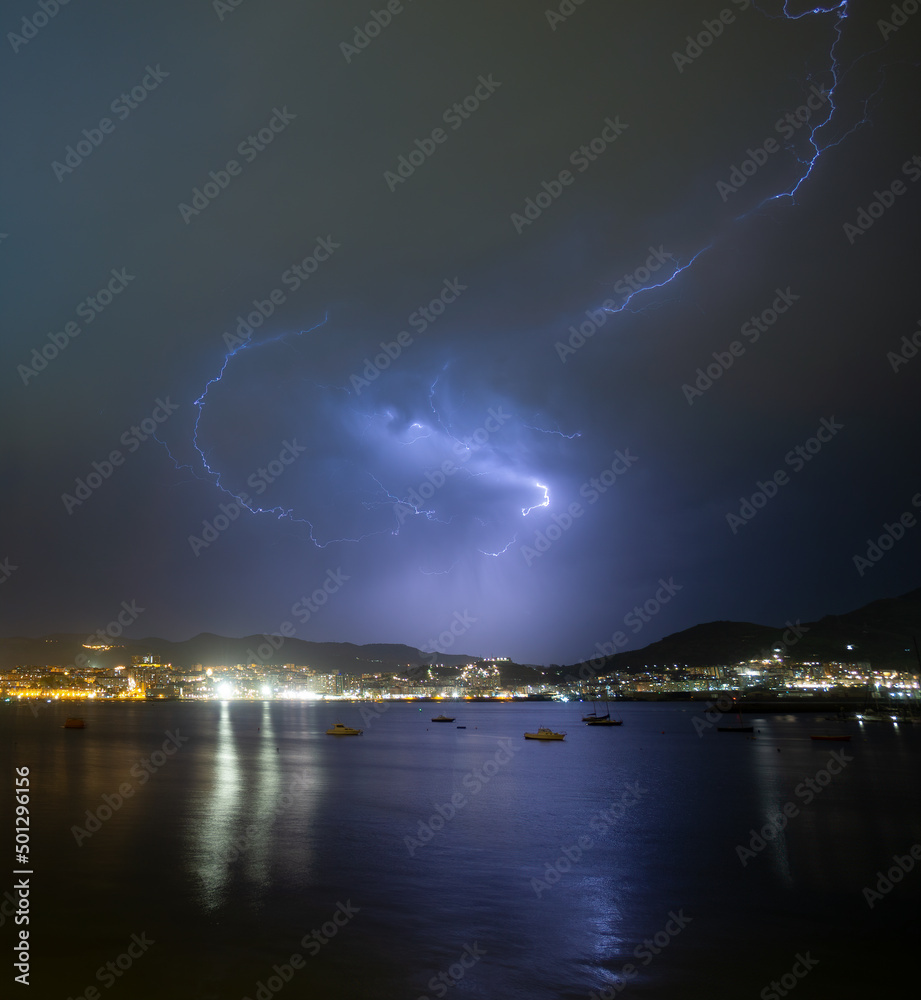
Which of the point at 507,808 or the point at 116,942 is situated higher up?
the point at 116,942

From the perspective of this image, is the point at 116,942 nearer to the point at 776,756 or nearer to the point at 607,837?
the point at 607,837

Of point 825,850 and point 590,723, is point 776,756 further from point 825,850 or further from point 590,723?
point 590,723

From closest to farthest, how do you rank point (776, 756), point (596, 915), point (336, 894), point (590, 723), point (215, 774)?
point (596, 915), point (336, 894), point (215, 774), point (776, 756), point (590, 723)

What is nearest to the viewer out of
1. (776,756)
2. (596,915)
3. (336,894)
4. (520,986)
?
(520,986)

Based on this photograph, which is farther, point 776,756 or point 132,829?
point 776,756

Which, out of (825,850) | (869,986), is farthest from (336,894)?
(825,850)

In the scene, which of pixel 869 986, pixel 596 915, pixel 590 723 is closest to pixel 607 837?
pixel 596 915

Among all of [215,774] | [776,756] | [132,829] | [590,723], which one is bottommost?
[590,723]
